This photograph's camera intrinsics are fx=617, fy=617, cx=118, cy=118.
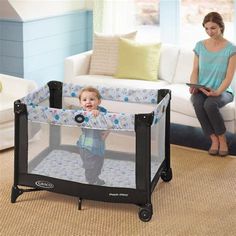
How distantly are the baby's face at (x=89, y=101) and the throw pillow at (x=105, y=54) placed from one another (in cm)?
172

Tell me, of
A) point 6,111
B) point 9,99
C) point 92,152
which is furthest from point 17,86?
point 92,152

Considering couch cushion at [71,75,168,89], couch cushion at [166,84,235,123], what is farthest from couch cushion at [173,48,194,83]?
couch cushion at [166,84,235,123]

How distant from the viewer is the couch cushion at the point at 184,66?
16.7ft

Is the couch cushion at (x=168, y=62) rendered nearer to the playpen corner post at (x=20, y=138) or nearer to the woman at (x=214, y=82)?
the woman at (x=214, y=82)

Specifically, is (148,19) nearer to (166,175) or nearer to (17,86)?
(17,86)

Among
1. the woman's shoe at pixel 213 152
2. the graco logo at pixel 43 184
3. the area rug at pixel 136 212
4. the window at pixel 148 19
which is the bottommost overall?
the area rug at pixel 136 212

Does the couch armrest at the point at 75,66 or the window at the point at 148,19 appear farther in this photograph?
the window at the point at 148,19

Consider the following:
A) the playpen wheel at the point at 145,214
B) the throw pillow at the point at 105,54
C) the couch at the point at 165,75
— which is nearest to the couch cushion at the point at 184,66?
the couch at the point at 165,75

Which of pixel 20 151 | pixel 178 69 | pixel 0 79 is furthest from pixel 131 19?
pixel 20 151

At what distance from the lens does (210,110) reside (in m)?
4.36

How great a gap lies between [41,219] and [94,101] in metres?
0.75

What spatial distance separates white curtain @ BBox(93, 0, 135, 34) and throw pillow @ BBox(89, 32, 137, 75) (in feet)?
1.73

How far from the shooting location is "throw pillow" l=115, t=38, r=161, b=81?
5137 millimetres

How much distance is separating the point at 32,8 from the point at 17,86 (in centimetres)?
112
